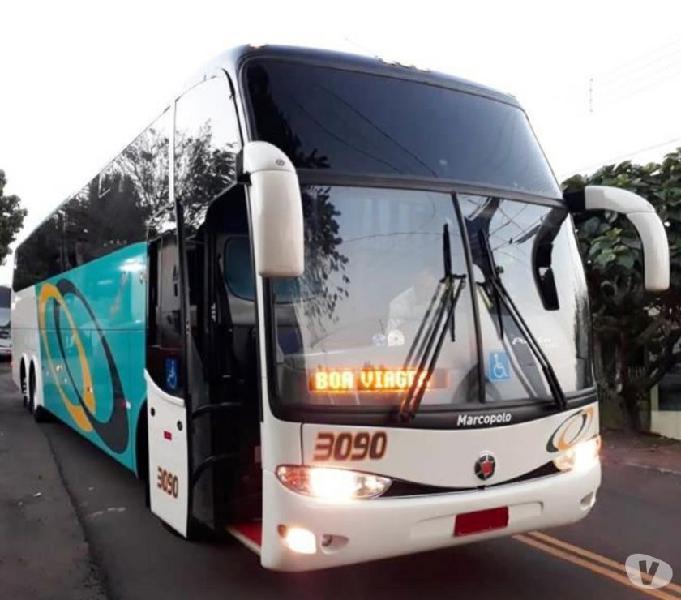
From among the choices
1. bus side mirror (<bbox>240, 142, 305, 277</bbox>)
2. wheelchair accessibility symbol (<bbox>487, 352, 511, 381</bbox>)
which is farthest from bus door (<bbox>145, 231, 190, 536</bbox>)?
wheelchair accessibility symbol (<bbox>487, 352, 511, 381</bbox>)

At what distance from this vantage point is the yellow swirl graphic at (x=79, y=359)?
7.95 meters

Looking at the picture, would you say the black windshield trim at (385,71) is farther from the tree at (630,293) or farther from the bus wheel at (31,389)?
the bus wheel at (31,389)

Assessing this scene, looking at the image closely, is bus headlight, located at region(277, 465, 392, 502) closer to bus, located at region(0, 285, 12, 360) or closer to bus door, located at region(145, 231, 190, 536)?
bus door, located at region(145, 231, 190, 536)

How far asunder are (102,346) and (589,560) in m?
4.75

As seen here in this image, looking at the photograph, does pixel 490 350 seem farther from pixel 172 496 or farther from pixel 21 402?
pixel 21 402

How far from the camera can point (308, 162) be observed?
397cm

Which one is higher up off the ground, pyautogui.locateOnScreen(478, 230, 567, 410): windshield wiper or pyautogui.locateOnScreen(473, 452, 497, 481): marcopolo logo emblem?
pyautogui.locateOnScreen(478, 230, 567, 410): windshield wiper

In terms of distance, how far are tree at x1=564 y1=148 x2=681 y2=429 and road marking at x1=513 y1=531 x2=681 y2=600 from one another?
445 cm

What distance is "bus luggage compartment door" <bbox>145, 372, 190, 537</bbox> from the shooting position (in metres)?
4.61

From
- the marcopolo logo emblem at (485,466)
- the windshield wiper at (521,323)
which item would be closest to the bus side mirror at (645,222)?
the windshield wiper at (521,323)

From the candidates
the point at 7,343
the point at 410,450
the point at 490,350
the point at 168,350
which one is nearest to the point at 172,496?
the point at 168,350

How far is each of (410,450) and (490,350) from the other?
29.2 inches

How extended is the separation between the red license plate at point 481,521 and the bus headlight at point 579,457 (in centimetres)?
48

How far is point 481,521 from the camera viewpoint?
12.8 feet
